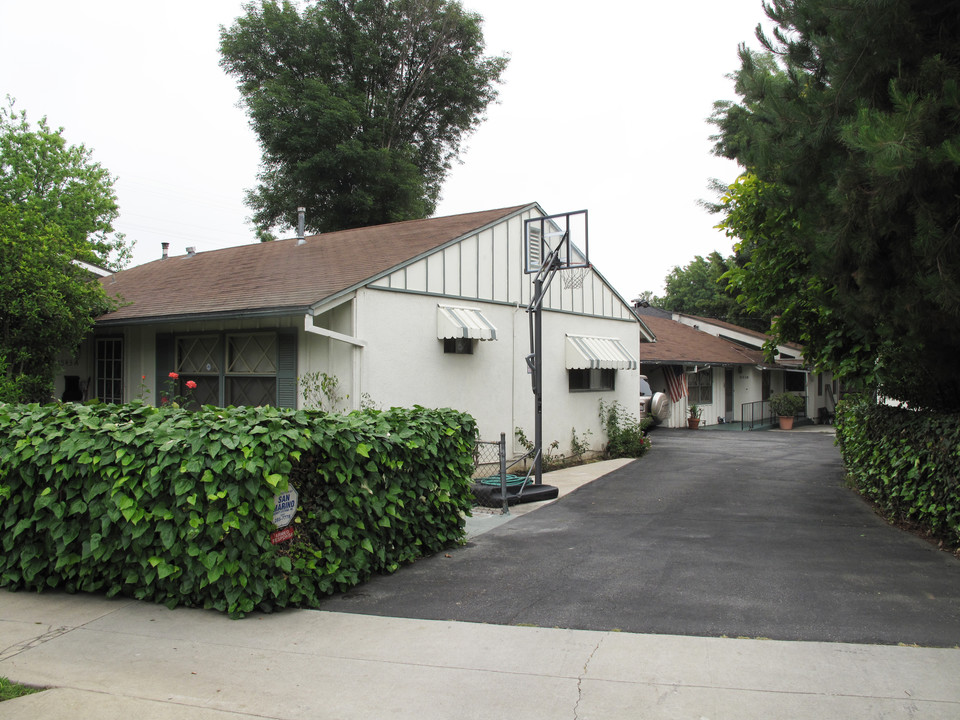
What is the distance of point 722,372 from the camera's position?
1136 inches

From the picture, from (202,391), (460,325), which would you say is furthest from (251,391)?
(460,325)

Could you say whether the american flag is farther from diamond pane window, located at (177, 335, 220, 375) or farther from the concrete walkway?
the concrete walkway

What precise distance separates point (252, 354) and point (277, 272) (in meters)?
2.00

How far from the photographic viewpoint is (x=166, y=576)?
5617 millimetres

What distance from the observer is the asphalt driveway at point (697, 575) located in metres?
5.45

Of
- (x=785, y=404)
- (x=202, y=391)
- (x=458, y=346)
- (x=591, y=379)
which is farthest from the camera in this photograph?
(x=785, y=404)

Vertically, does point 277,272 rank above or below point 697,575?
above

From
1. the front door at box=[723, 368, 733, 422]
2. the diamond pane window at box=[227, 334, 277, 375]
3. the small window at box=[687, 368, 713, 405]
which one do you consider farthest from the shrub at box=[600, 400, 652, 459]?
the front door at box=[723, 368, 733, 422]

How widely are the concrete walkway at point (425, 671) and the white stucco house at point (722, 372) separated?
62.1ft

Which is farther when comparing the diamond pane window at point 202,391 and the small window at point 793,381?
the small window at point 793,381

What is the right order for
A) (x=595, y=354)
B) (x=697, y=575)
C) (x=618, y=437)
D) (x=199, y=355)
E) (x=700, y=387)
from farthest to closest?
(x=700, y=387) < (x=618, y=437) < (x=595, y=354) < (x=199, y=355) < (x=697, y=575)

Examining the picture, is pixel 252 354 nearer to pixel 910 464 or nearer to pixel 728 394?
pixel 910 464

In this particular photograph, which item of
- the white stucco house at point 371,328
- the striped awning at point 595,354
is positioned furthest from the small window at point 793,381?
the white stucco house at point 371,328

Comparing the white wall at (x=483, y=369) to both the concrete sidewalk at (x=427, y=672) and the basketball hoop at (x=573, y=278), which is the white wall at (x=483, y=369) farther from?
the concrete sidewalk at (x=427, y=672)
